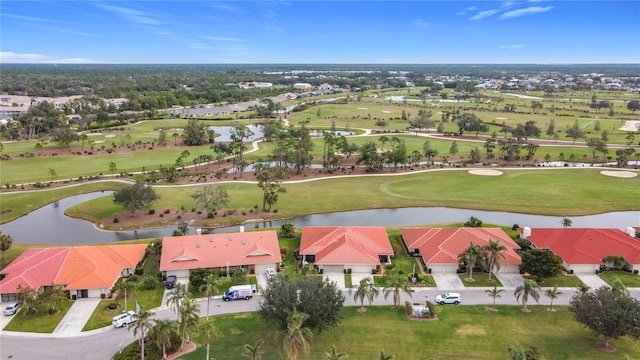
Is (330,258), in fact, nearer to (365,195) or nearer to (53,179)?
(365,195)

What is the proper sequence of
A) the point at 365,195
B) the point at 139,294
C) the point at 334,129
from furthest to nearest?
the point at 334,129
the point at 365,195
the point at 139,294

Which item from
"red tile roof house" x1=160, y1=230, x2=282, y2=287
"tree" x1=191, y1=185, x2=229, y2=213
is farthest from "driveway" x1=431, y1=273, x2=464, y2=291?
"tree" x1=191, y1=185, x2=229, y2=213

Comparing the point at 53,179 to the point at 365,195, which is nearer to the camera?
the point at 365,195

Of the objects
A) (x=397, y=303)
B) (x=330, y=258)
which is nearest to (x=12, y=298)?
(x=330, y=258)

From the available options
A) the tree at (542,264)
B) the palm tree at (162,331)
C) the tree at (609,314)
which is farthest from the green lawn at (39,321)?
the tree at (542,264)

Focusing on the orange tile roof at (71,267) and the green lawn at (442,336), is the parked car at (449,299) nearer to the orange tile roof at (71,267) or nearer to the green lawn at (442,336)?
the green lawn at (442,336)

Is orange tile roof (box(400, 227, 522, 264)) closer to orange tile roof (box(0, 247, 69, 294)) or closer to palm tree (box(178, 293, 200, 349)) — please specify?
palm tree (box(178, 293, 200, 349))
